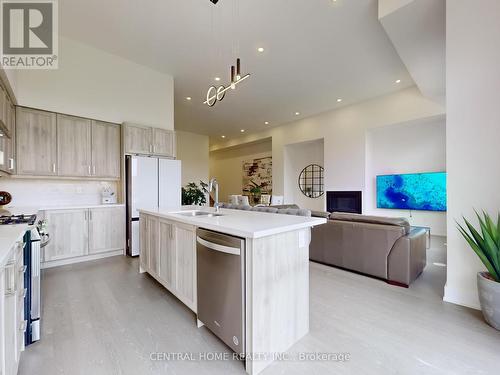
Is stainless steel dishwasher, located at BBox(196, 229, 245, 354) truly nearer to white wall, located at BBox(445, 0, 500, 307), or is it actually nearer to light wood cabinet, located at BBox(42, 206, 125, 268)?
white wall, located at BBox(445, 0, 500, 307)

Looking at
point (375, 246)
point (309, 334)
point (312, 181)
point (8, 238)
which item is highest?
point (312, 181)

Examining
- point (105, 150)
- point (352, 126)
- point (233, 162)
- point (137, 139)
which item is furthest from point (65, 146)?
point (233, 162)

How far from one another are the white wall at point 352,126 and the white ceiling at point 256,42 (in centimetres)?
36

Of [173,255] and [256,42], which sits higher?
[256,42]

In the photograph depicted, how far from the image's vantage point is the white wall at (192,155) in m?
9.01

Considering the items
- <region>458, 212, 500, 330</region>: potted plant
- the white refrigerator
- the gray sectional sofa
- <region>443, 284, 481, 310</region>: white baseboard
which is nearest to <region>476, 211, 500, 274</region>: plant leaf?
<region>458, 212, 500, 330</region>: potted plant

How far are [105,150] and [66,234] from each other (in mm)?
1521

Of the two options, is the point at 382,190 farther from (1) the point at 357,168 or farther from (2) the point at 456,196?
(2) the point at 456,196

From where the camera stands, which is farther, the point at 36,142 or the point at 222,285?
the point at 36,142

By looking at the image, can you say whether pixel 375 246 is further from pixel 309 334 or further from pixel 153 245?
pixel 153 245

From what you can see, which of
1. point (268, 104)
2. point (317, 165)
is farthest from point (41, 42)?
point (317, 165)

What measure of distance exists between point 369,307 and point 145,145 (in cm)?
435

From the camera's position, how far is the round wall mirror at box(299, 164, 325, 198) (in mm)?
8105

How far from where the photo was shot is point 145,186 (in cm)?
415
